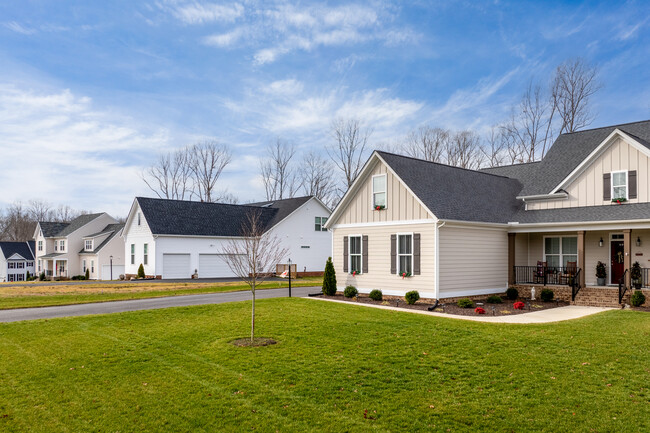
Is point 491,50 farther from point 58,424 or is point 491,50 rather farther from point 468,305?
point 58,424

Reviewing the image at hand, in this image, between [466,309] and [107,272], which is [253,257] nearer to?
[466,309]

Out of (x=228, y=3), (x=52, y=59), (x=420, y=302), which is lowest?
(x=420, y=302)

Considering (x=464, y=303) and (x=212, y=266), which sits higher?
(x=464, y=303)

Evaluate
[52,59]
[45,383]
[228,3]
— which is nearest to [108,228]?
[52,59]

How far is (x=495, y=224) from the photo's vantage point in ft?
64.7

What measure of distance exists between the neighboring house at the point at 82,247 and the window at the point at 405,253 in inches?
1441

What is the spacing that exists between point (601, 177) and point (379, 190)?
9211 mm

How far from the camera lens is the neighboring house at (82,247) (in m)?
46.3

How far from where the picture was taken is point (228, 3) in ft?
61.0

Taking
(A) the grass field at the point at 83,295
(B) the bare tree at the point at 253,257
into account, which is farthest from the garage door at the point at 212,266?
(A) the grass field at the point at 83,295

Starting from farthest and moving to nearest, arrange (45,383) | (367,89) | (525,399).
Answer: (367,89)
(45,383)
(525,399)

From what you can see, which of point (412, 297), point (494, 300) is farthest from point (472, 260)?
point (412, 297)

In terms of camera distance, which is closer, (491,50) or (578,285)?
(578,285)

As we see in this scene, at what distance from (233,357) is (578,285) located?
50.1 feet
